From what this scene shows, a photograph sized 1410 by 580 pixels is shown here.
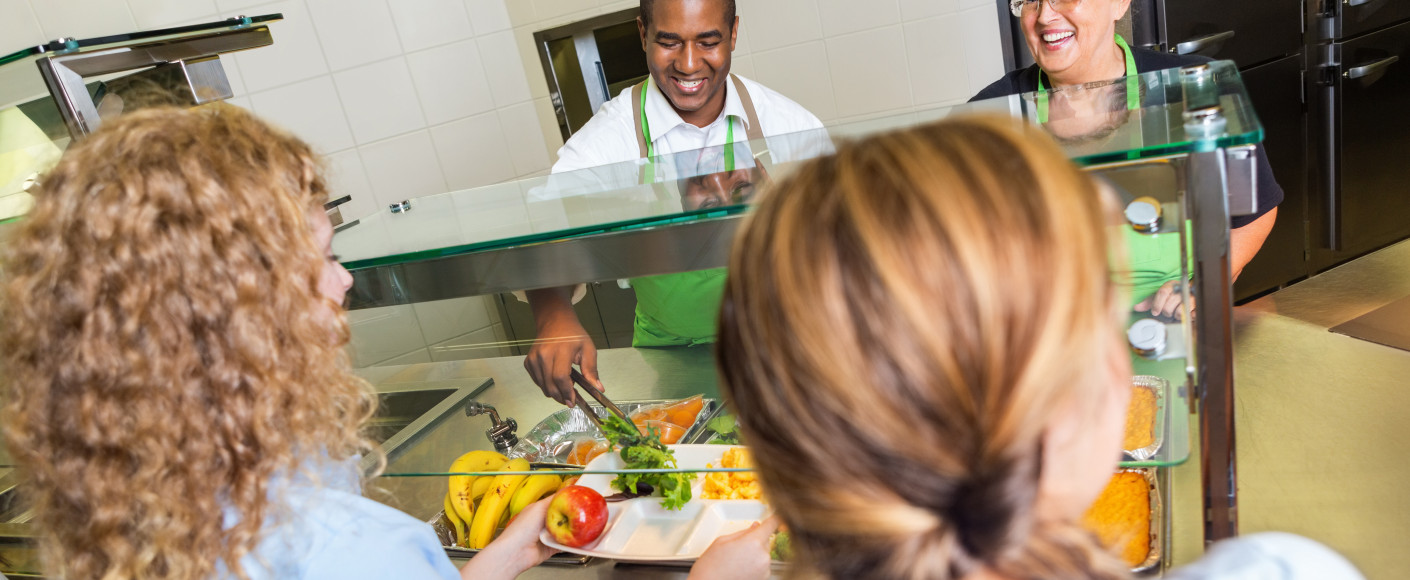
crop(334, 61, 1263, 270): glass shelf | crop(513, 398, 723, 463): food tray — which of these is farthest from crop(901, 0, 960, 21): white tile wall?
crop(513, 398, 723, 463): food tray

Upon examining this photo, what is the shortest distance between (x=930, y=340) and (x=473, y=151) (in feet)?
9.91

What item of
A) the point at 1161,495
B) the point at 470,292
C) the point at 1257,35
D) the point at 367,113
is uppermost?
the point at 367,113

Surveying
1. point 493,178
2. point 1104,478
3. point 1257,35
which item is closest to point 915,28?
point 1257,35

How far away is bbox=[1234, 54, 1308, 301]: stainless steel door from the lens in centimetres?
308

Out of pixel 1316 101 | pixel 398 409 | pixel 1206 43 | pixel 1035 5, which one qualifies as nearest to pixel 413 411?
pixel 398 409

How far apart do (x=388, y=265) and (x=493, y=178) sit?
2.29 m

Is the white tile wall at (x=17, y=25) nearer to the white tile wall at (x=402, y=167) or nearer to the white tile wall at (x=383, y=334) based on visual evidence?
the white tile wall at (x=402, y=167)

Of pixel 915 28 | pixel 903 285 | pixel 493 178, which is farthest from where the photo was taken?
pixel 493 178

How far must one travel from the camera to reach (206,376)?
0.79 m

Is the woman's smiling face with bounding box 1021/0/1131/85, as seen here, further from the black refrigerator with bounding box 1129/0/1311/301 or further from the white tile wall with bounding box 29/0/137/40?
the white tile wall with bounding box 29/0/137/40

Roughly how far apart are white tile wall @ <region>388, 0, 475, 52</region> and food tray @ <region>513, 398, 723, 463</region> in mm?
2259

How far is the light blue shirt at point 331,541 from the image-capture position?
33.6 inches

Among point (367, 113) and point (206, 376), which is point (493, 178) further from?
point (206, 376)

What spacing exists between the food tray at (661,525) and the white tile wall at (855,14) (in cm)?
208
